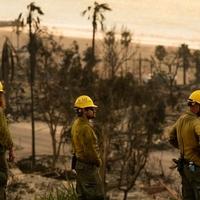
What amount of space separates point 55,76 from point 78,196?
2852 cm

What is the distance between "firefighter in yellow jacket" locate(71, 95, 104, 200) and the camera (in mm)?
8281

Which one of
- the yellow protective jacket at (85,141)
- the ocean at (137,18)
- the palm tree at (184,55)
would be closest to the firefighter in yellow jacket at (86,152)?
the yellow protective jacket at (85,141)

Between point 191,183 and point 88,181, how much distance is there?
1605 millimetres

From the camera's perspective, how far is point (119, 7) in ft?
333

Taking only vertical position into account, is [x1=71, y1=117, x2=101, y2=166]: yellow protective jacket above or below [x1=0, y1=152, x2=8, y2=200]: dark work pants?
above

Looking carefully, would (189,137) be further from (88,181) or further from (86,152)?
(88,181)

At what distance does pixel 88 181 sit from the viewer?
8500 mm

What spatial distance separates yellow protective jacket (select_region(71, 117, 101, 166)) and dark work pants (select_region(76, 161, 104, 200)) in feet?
0.38

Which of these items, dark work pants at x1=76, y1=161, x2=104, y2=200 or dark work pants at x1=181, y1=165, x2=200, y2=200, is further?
dark work pants at x1=76, y1=161, x2=104, y2=200

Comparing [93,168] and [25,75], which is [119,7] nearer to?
[25,75]

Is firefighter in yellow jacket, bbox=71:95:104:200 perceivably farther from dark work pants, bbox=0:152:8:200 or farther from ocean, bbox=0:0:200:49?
ocean, bbox=0:0:200:49

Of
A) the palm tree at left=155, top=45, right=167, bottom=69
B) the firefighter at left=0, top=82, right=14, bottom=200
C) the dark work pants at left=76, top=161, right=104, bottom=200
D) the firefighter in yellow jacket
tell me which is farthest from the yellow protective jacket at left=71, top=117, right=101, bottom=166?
the palm tree at left=155, top=45, right=167, bottom=69

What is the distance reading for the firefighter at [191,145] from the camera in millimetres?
7328

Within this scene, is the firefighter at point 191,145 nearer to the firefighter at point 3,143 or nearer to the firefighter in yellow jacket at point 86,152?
the firefighter in yellow jacket at point 86,152
